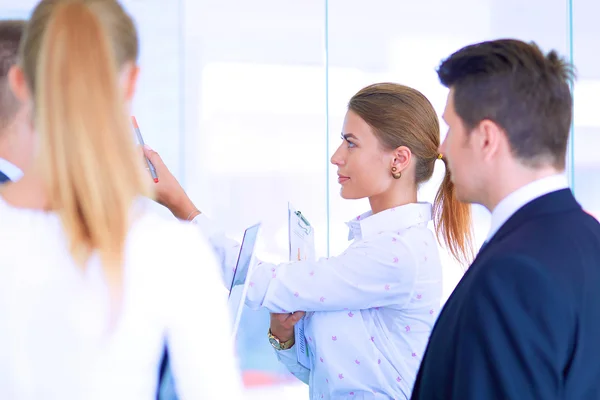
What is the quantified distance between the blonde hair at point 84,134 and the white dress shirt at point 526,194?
27.2 inches

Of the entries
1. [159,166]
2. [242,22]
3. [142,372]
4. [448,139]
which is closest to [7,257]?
[142,372]

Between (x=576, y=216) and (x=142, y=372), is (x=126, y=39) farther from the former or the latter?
(x=576, y=216)

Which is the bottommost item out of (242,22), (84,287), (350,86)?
(84,287)

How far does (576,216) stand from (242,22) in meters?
1.85

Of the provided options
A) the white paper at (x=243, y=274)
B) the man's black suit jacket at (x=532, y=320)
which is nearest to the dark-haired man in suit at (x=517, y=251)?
the man's black suit jacket at (x=532, y=320)

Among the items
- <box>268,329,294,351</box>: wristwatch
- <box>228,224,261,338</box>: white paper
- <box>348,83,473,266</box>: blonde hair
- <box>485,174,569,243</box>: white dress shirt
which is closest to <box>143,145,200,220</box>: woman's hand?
<box>228,224,261,338</box>: white paper

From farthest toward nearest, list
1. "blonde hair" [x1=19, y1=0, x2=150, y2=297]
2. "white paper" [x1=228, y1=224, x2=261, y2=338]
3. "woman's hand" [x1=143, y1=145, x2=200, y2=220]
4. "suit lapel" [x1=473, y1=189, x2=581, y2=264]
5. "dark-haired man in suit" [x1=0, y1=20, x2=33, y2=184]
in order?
"woman's hand" [x1=143, y1=145, x2=200, y2=220] < "white paper" [x1=228, y1=224, x2=261, y2=338] < "suit lapel" [x1=473, y1=189, x2=581, y2=264] < "dark-haired man in suit" [x1=0, y1=20, x2=33, y2=184] < "blonde hair" [x1=19, y1=0, x2=150, y2=297]

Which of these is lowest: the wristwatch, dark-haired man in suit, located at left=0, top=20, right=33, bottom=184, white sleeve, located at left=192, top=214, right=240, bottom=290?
the wristwatch

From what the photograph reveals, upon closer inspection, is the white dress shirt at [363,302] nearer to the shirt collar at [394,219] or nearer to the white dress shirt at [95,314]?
the shirt collar at [394,219]

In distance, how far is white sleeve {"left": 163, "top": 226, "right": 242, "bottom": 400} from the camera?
95cm

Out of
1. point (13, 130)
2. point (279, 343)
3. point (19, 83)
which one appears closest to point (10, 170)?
point (13, 130)

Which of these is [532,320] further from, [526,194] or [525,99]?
[525,99]

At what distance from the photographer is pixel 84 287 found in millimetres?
923

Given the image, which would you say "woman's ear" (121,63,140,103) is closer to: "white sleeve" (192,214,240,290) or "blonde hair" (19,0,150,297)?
"blonde hair" (19,0,150,297)
